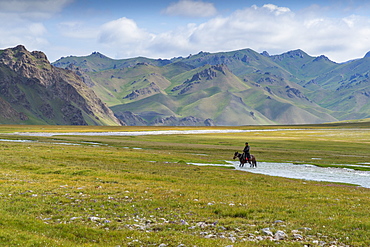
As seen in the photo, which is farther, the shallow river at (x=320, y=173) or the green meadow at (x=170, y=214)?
the shallow river at (x=320, y=173)

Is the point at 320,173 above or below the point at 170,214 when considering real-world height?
below

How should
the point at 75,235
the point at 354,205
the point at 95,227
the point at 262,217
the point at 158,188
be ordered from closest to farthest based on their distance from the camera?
the point at 75,235
the point at 95,227
the point at 262,217
the point at 354,205
the point at 158,188

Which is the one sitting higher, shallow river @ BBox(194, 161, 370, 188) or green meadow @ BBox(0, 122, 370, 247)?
green meadow @ BBox(0, 122, 370, 247)

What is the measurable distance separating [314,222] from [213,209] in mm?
6341

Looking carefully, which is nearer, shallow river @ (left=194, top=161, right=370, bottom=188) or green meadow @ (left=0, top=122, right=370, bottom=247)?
green meadow @ (left=0, top=122, right=370, bottom=247)

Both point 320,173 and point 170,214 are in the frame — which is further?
point 320,173

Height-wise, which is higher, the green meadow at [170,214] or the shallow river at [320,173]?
the green meadow at [170,214]

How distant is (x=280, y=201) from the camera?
28.2 metres

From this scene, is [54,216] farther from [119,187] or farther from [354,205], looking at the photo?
[354,205]

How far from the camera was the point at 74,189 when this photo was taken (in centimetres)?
2981

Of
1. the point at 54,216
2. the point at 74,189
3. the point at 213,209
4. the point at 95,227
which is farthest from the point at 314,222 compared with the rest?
the point at 74,189

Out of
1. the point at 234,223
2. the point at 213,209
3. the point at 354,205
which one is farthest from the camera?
the point at 354,205

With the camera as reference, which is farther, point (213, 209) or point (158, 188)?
point (158, 188)

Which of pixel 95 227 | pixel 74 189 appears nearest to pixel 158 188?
pixel 74 189
